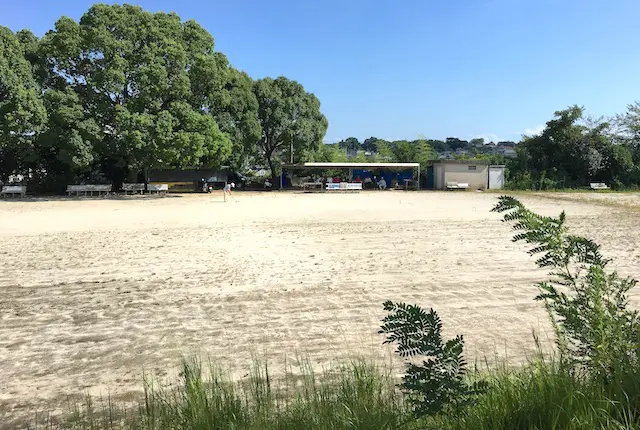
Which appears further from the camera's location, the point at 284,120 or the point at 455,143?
the point at 455,143

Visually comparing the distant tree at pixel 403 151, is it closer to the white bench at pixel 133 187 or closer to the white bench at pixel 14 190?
the white bench at pixel 133 187

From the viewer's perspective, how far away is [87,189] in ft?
102

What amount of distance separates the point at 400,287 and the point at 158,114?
2401cm

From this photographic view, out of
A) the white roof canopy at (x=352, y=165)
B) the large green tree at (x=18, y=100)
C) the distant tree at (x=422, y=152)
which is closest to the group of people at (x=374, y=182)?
the white roof canopy at (x=352, y=165)

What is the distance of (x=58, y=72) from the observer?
94.0 ft

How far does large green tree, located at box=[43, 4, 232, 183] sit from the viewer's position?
2691 centimetres

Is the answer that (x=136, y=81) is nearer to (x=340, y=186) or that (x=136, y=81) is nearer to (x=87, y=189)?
(x=87, y=189)

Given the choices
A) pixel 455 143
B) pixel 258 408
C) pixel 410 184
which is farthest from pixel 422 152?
pixel 455 143

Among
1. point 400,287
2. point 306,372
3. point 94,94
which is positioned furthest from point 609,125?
point 306,372

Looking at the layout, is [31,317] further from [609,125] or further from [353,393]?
[609,125]

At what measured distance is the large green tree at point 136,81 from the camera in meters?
26.9

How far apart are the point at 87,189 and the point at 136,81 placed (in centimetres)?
817

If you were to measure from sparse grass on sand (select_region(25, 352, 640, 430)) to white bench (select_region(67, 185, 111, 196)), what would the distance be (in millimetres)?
30667

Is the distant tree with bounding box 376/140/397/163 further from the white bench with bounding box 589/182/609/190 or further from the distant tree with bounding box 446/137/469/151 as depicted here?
the distant tree with bounding box 446/137/469/151
